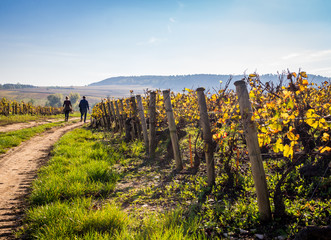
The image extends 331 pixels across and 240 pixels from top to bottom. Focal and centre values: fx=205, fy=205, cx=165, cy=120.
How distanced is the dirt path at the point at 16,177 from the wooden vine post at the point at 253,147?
3.58 meters

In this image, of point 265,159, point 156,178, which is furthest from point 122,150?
point 265,159

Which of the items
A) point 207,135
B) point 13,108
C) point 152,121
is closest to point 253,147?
point 207,135

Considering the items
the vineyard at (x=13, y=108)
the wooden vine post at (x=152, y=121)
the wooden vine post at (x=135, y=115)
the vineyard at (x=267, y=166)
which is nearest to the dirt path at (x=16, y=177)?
the vineyard at (x=267, y=166)

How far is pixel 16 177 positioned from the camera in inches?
207

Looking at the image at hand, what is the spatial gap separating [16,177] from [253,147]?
18.8 feet

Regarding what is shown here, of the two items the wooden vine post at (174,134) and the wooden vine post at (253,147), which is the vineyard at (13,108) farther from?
the wooden vine post at (253,147)

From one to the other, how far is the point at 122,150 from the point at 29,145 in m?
4.46

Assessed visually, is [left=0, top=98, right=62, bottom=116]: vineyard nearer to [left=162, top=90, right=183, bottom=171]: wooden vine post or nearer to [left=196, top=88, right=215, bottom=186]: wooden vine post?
[left=162, top=90, right=183, bottom=171]: wooden vine post

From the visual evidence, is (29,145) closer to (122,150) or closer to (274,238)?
(122,150)

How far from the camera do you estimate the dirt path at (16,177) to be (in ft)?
11.0

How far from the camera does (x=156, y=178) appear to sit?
527 centimetres

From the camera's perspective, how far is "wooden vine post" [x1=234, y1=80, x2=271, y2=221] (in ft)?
9.11

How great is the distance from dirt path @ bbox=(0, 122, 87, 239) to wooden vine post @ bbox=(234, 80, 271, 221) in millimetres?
3585

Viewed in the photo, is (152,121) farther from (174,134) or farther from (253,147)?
(253,147)
